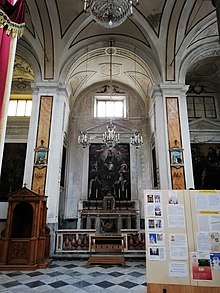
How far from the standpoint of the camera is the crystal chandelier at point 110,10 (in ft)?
13.6

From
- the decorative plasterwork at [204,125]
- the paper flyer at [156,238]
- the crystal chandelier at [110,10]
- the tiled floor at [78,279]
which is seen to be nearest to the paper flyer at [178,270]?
the paper flyer at [156,238]

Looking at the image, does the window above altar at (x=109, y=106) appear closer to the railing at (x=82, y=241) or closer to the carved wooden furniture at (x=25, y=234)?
the railing at (x=82, y=241)

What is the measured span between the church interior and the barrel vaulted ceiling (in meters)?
0.04

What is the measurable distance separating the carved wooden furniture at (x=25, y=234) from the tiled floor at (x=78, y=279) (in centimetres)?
42

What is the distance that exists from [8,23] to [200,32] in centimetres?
786

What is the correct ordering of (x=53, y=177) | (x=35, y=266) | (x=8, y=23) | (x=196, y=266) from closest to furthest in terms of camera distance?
(x=8, y=23)
(x=196, y=266)
(x=35, y=266)
(x=53, y=177)

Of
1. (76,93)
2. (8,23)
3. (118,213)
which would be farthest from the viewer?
(76,93)

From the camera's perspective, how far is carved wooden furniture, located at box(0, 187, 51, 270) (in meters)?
5.96

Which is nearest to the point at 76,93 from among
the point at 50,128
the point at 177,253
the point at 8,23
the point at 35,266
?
the point at 50,128

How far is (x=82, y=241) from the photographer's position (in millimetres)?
7430

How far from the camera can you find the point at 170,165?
25.4ft

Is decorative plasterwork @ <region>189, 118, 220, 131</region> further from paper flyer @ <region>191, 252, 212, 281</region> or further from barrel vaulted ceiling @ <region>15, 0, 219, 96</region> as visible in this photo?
paper flyer @ <region>191, 252, 212, 281</region>

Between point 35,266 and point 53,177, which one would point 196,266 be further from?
point 53,177

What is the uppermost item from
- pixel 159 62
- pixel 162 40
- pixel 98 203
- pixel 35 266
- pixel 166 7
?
pixel 166 7
